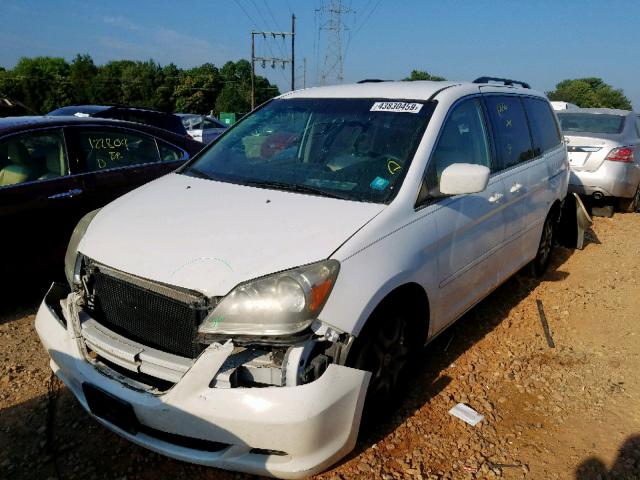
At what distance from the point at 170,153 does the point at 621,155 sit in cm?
619

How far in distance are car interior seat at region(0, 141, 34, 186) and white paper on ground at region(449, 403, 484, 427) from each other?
3.48 m

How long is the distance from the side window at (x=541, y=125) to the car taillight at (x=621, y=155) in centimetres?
285

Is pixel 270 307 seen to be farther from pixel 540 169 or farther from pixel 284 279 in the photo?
pixel 540 169

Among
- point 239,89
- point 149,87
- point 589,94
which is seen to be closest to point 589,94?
point 589,94

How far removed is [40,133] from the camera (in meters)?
4.04

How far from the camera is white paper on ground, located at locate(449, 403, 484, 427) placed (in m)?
2.81

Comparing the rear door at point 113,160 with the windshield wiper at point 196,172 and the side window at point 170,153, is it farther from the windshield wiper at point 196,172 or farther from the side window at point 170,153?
the windshield wiper at point 196,172

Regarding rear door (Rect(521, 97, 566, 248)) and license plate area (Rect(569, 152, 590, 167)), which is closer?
rear door (Rect(521, 97, 566, 248))

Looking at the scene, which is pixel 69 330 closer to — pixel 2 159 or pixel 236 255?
pixel 236 255

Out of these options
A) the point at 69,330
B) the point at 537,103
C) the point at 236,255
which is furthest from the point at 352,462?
the point at 537,103

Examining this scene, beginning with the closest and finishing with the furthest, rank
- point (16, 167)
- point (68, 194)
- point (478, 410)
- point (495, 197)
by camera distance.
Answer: point (478, 410)
point (495, 197)
point (16, 167)
point (68, 194)

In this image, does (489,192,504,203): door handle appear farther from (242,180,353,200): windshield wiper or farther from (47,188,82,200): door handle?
(47,188,82,200): door handle

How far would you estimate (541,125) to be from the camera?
459 centimetres

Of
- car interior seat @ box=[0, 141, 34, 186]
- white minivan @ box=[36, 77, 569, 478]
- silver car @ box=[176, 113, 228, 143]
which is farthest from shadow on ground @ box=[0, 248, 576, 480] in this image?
silver car @ box=[176, 113, 228, 143]
